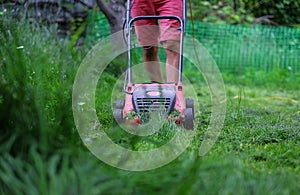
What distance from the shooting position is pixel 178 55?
3443 millimetres

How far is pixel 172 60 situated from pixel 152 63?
1.10ft

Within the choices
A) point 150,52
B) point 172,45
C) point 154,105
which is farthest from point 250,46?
point 154,105

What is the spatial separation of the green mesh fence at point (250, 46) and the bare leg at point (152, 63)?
3780mm

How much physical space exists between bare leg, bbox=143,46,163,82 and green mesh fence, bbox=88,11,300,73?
12.4 ft

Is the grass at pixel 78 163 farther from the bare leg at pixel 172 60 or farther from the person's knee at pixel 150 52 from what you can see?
the person's knee at pixel 150 52

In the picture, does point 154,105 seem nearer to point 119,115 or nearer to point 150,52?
point 119,115

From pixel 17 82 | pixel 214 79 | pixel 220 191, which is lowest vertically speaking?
pixel 214 79

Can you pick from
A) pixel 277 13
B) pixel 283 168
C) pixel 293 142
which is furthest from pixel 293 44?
pixel 283 168

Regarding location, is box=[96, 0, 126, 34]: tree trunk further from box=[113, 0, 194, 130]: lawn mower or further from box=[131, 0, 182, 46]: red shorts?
box=[113, 0, 194, 130]: lawn mower

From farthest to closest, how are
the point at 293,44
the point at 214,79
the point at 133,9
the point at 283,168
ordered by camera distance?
the point at 293,44 → the point at 214,79 → the point at 133,9 → the point at 283,168

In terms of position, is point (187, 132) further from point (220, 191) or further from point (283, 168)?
point (220, 191)

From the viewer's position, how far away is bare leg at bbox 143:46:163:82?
12.3 ft

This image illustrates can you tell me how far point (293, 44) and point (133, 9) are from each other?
416cm

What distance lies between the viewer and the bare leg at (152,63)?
3.73 meters
